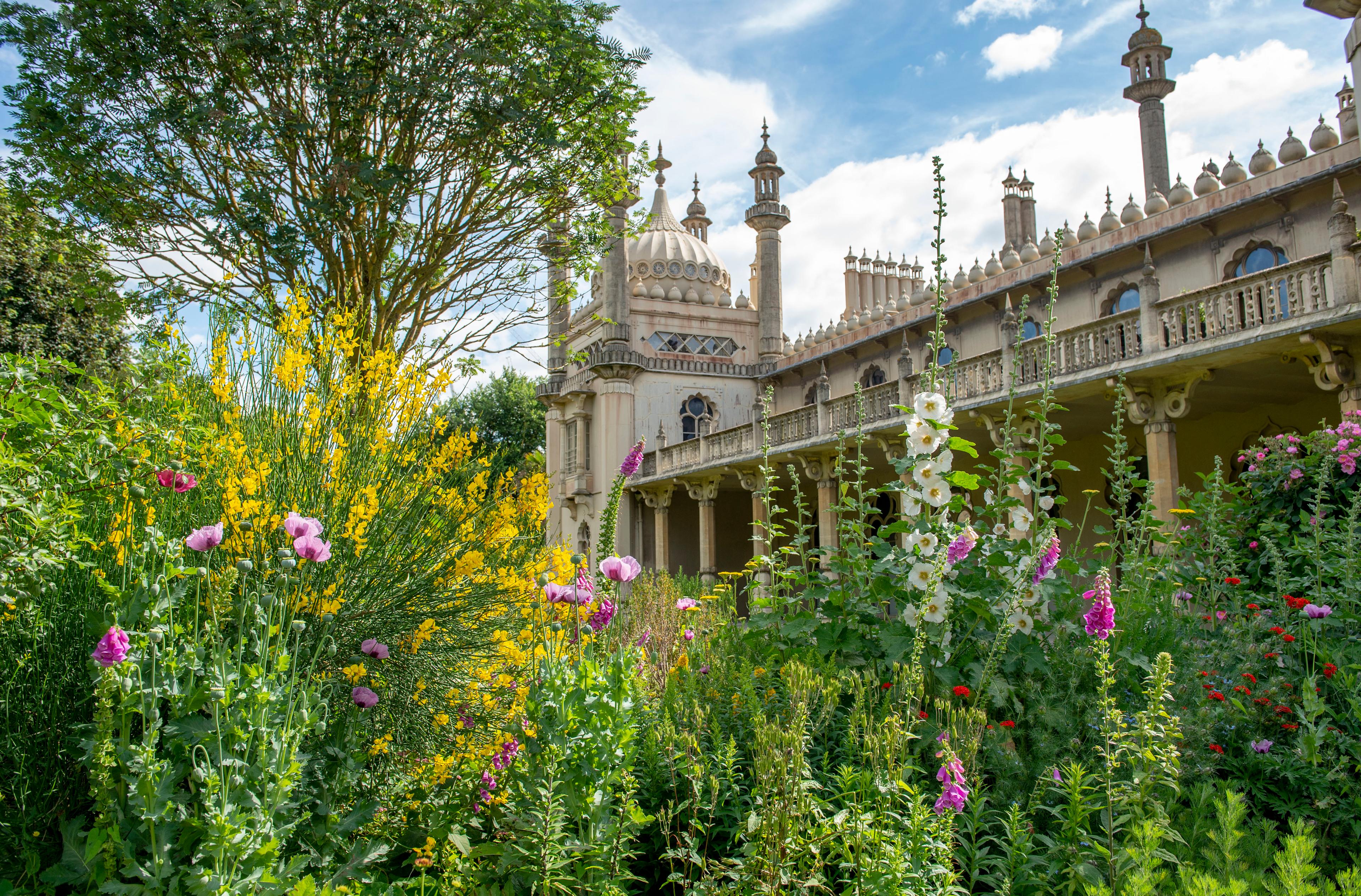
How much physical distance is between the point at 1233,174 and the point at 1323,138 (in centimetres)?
130

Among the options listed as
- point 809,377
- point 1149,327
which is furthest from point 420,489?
point 809,377

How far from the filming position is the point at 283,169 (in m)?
8.62

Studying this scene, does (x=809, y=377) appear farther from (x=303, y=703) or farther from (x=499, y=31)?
(x=303, y=703)

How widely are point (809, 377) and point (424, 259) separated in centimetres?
1584

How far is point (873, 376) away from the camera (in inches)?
841

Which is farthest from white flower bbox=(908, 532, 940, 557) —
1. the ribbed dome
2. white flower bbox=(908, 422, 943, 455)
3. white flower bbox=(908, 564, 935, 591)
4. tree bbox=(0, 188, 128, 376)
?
the ribbed dome

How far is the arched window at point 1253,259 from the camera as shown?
1306 cm

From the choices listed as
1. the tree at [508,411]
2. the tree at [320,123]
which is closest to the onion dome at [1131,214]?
the tree at [320,123]

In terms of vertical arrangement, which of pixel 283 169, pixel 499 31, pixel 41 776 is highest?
pixel 499 31

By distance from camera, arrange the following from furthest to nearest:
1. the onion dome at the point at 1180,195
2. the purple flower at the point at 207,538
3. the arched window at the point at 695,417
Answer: the arched window at the point at 695,417, the onion dome at the point at 1180,195, the purple flower at the point at 207,538

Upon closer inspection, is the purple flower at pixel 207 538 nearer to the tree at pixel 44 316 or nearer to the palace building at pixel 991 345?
the palace building at pixel 991 345

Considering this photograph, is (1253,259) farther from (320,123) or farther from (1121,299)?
(320,123)

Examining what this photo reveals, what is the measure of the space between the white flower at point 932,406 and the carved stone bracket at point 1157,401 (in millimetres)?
8283

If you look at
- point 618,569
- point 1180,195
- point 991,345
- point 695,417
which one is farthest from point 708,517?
point 618,569
